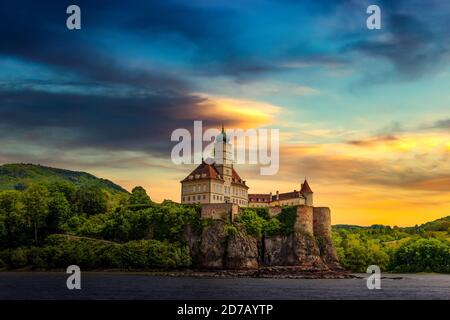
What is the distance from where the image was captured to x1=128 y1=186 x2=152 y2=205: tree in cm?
12180

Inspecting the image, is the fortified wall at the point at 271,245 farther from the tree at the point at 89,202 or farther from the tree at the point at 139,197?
the tree at the point at 89,202

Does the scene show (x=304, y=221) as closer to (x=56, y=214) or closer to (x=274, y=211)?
(x=274, y=211)

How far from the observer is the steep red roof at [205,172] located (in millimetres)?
106688

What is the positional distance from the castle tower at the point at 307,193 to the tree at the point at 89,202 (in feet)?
129

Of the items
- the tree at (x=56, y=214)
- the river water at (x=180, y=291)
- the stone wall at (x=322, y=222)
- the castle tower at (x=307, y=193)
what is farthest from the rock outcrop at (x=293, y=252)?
the tree at (x=56, y=214)

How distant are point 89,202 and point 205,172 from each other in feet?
81.4

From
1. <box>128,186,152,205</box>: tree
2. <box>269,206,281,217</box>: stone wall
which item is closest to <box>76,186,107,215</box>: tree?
<box>128,186,152,205</box>: tree

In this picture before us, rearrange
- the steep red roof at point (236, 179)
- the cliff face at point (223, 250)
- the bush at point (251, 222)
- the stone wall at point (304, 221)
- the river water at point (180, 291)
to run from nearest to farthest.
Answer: the river water at point (180, 291)
the cliff face at point (223, 250)
the bush at point (251, 222)
the stone wall at point (304, 221)
the steep red roof at point (236, 179)

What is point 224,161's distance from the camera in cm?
11156

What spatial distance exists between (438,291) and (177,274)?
124 ft

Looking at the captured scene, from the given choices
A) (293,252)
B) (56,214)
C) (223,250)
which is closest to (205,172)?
(223,250)

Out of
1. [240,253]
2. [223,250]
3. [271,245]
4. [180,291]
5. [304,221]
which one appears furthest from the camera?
[304,221]
